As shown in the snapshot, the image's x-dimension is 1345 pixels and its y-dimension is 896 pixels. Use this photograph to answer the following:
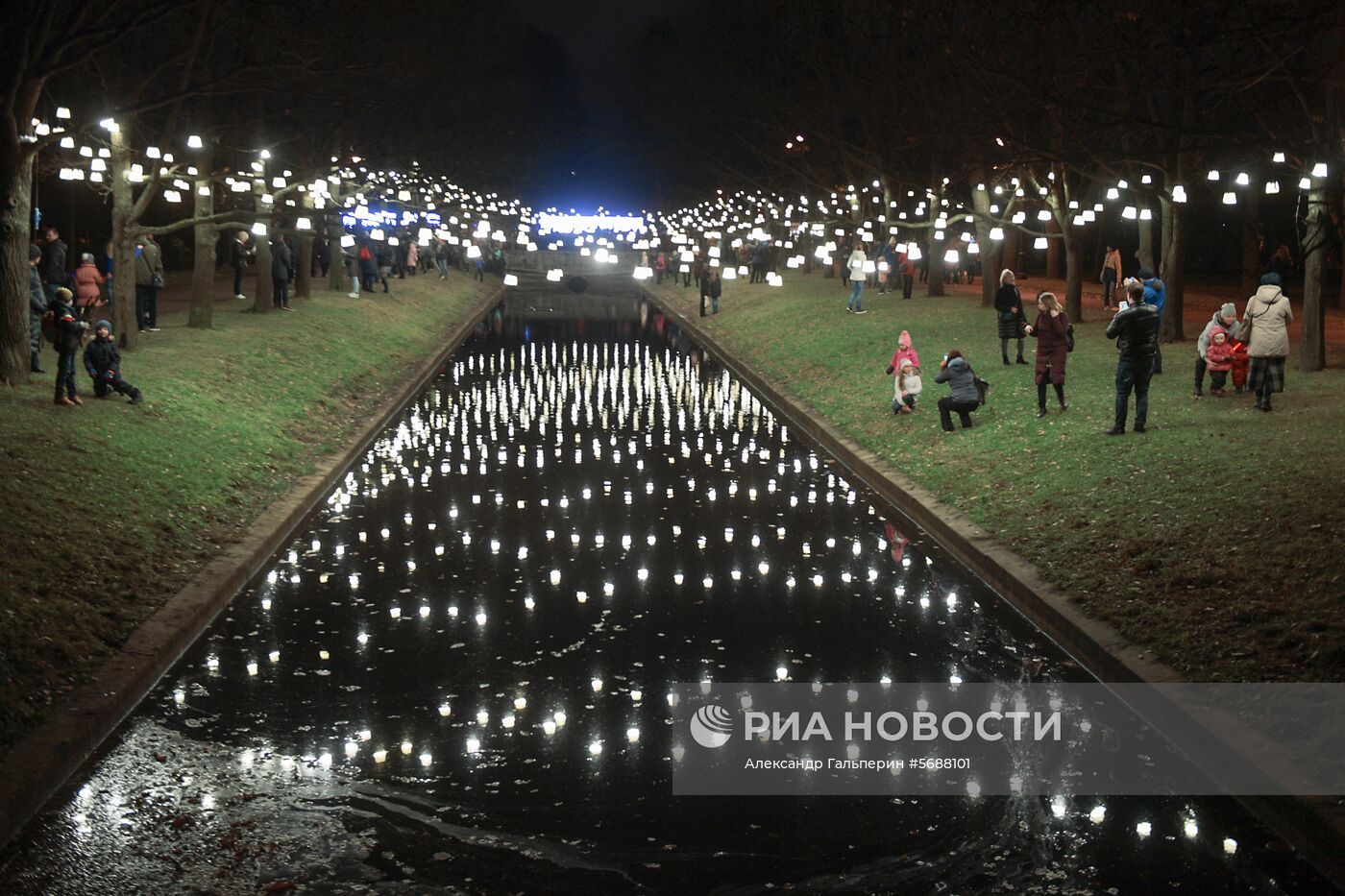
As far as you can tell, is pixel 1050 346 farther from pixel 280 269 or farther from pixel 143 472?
pixel 280 269

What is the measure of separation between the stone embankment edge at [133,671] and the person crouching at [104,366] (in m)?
2.93

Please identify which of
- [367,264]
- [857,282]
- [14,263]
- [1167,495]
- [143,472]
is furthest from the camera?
[367,264]

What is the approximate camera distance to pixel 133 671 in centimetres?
945

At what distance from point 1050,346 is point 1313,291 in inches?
247

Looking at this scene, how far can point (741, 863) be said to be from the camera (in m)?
6.91

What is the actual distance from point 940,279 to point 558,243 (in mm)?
55100

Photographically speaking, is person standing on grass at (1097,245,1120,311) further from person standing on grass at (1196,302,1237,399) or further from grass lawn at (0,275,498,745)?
person standing on grass at (1196,302,1237,399)

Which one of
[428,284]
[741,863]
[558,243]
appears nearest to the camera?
[741,863]

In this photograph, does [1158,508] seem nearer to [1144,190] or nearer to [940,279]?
[1144,190]

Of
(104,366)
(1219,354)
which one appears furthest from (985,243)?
(104,366)

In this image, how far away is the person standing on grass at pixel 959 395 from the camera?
66.5ft

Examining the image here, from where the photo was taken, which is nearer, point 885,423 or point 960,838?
point 960,838

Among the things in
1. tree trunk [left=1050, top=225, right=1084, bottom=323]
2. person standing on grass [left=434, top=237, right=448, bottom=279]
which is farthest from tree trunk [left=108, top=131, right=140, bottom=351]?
person standing on grass [left=434, top=237, right=448, bottom=279]

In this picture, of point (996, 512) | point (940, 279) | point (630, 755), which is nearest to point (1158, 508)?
point (996, 512)
